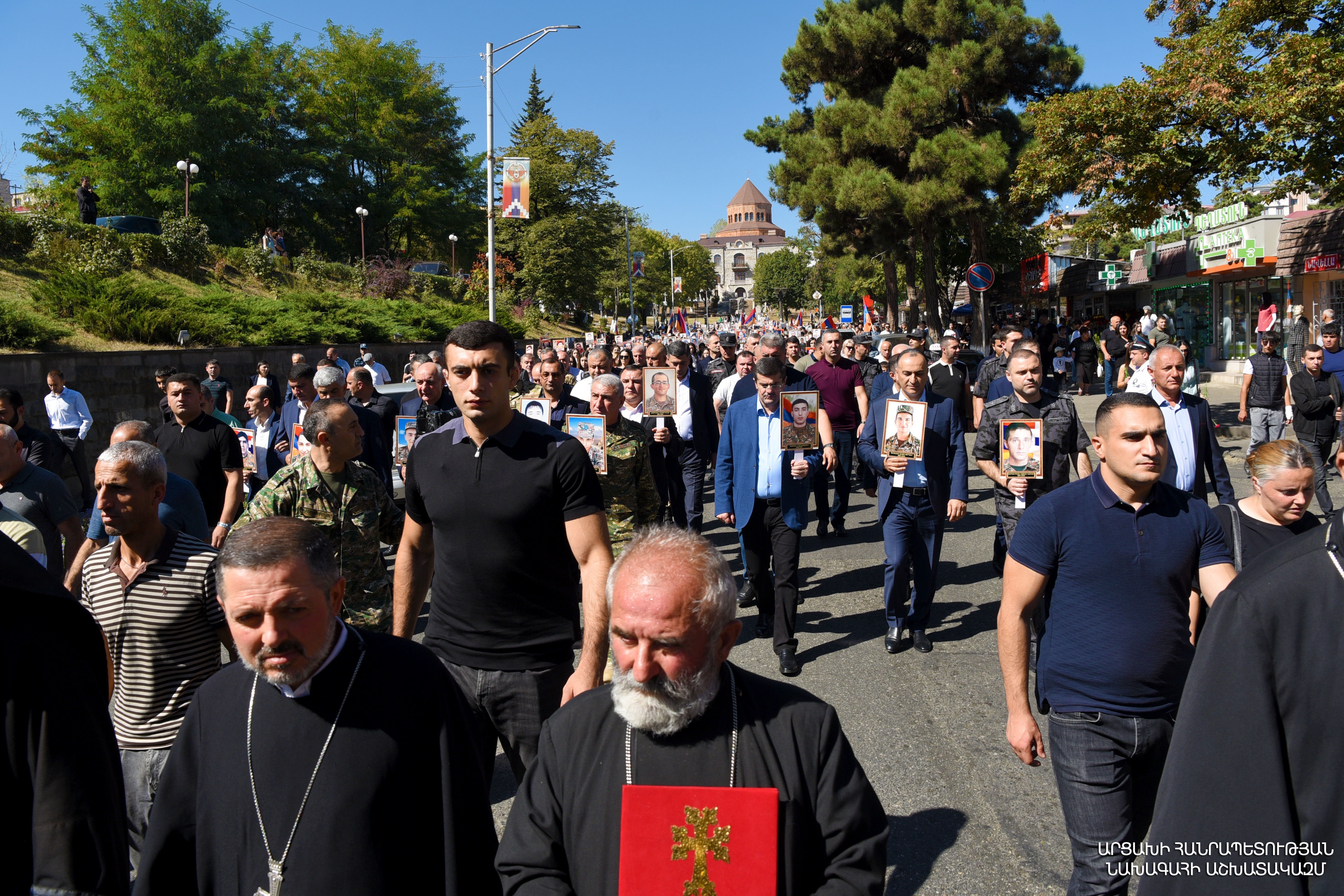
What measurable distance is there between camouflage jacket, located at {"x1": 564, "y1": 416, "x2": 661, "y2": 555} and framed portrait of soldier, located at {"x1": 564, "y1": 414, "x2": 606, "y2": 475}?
0.09 ft

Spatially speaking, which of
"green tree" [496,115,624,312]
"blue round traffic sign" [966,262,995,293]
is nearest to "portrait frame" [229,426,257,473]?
"blue round traffic sign" [966,262,995,293]

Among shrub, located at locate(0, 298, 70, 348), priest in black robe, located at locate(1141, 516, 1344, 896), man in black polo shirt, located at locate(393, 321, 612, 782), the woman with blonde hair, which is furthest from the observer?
shrub, located at locate(0, 298, 70, 348)

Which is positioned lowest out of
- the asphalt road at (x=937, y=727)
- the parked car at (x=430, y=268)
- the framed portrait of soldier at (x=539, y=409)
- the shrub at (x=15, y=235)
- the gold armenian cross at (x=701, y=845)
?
the asphalt road at (x=937, y=727)

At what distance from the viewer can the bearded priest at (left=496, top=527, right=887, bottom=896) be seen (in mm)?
1842

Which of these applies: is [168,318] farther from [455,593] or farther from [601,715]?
[601,715]

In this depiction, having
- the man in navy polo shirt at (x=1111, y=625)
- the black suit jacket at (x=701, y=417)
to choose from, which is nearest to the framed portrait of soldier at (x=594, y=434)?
the man in navy polo shirt at (x=1111, y=625)

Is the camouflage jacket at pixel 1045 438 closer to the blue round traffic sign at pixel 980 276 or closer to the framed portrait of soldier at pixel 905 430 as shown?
the framed portrait of soldier at pixel 905 430

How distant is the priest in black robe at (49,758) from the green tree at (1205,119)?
561 inches

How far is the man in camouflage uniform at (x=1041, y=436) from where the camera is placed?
5977 mm

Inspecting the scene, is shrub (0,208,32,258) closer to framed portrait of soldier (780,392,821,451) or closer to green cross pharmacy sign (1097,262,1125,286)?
framed portrait of soldier (780,392,821,451)

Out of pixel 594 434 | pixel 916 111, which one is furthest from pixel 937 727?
pixel 916 111

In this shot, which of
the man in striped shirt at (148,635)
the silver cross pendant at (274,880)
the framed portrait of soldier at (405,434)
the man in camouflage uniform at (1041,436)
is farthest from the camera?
the framed portrait of soldier at (405,434)

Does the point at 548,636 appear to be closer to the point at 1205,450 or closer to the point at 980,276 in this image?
the point at 1205,450

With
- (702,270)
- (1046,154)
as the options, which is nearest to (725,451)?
(1046,154)
